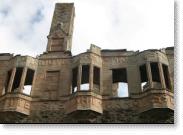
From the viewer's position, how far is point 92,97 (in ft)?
46.3

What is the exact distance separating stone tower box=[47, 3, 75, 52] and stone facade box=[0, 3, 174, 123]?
0.32ft

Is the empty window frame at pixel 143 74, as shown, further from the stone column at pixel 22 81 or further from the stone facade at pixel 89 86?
the stone column at pixel 22 81

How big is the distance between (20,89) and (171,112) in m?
6.64

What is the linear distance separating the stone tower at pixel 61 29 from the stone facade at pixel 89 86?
0.10 metres

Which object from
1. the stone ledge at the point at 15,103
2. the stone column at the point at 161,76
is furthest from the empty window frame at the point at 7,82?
the stone column at the point at 161,76

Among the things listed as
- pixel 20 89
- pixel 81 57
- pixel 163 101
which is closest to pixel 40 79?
pixel 20 89

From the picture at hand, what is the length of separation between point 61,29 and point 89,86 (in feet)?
15.9

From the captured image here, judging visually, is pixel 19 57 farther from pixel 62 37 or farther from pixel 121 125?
pixel 121 125

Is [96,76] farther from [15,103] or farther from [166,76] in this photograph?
[15,103]

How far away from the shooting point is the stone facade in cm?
1380

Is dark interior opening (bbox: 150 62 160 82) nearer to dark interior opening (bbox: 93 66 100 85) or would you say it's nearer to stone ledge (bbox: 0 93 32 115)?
dark interior opening (bbox: 93 66 100 85)

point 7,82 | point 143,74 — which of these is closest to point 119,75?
point 143,74

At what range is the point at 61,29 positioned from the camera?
18.0 meters

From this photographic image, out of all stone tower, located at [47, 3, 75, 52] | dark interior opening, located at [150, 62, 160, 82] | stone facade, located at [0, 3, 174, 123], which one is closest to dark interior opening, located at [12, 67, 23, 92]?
stone facade, located at [0, 3, 174, 123]
